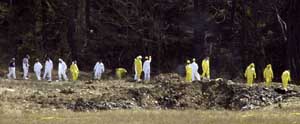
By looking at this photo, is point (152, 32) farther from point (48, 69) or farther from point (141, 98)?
point (141, 98)

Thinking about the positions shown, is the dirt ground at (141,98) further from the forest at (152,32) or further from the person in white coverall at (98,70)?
the forest at (152,32)

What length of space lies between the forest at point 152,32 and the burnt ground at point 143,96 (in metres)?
21.0

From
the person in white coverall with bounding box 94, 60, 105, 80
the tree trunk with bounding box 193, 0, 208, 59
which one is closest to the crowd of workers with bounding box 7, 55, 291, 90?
the person in white coverall with bounding box 94, 60, 105, 80

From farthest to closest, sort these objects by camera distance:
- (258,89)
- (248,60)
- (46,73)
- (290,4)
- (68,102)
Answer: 1. (248,60)
2. (290,4)
3. (46,73)
4. (258,89)
5. (68,102)

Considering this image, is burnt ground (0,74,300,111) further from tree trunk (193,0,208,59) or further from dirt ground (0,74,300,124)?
tree trunk (193,0,208,59)

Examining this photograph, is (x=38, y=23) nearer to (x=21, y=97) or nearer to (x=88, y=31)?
(x=88, y=31)

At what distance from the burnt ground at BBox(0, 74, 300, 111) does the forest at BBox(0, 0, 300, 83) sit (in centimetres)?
2101

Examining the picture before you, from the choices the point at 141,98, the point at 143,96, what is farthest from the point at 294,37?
the point at 141,98

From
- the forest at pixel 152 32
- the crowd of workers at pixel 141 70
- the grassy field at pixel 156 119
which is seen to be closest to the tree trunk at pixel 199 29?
the forest at pixel 152 32

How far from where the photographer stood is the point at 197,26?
58844 millimetres

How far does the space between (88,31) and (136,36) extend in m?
4.28

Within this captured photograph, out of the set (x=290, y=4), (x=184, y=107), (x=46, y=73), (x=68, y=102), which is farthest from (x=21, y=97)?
(x=290, y=4)

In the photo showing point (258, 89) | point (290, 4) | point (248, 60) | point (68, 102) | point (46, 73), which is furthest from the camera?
Result: point (248, 60)

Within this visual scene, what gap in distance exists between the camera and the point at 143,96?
34406 millimetres
